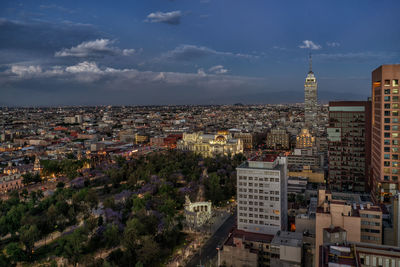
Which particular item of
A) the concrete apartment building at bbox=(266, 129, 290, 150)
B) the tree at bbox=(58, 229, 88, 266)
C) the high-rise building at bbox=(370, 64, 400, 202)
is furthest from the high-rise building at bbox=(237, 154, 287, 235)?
the concrete apartment building at bbox=(266, 129, 290, 150)

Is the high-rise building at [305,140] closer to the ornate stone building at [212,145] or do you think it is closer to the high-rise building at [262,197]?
the ornate stone building at [212,145]

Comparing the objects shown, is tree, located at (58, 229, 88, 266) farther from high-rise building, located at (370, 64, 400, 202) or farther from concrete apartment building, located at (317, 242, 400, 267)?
high-rise building, located at (370, 64, 400, 202)

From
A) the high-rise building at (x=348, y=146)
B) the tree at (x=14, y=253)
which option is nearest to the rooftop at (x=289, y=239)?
the tree at (x=14, y=253)

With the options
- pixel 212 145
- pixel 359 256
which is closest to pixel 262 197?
pixel 359 256

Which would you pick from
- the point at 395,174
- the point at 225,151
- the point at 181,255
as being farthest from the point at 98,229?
the point at 225,151

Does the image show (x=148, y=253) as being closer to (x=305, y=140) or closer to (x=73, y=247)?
(x=73, y=247)

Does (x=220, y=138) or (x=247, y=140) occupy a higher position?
(x=220, y=138)
